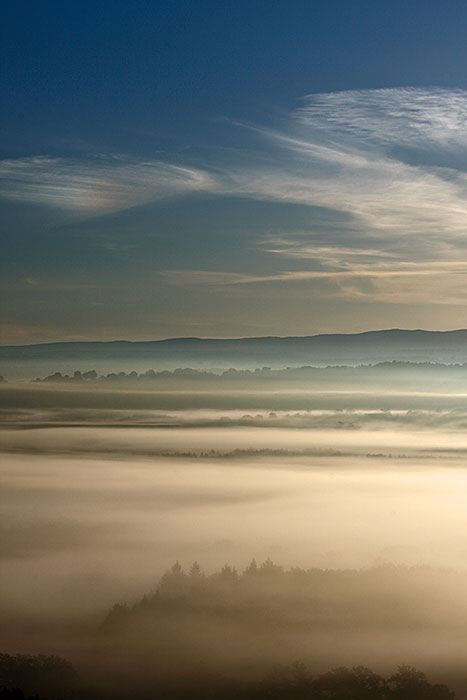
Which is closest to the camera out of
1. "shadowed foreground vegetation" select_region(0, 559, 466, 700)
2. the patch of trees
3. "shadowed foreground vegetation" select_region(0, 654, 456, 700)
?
the patch of trees

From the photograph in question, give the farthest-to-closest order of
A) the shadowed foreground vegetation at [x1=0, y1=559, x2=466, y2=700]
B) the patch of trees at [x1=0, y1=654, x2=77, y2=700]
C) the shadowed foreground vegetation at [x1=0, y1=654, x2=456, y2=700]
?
the shadowed foreground vegetation at [x1=0, y1=559, x2=466, y2=700] → the shadowed foreground vegetation at [x1=0, y1=654, x2=456, y2=700] → the patch of trees at [x1=0, y1=654, x2=77, y2=700]

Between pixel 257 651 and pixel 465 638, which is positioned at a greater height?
pixel 465 638

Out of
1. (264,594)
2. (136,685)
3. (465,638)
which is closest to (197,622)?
(264,594)

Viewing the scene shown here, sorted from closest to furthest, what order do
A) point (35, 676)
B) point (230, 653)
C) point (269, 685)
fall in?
point (35, 676), point (269, 685), point (230, 653)

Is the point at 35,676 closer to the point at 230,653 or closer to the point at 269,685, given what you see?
the point at 269,685

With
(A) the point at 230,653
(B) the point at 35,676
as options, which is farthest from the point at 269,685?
(B) the point at 35,676

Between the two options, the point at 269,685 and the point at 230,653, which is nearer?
the point at 269,685

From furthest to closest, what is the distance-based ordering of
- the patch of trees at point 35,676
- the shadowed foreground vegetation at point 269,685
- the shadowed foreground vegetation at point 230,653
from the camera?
1. the shadowed foreground vegetation at point 230,653
2. the shadowed foreground vegetation at point 269,685
3. the patch of trees at point 35,676

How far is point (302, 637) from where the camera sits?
179 meters

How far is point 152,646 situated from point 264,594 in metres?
34.6

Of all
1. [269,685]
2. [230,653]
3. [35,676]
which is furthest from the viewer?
[230,653]

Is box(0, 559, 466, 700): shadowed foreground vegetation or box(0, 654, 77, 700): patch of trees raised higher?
box(0, 654, 77, 700): patch of trees

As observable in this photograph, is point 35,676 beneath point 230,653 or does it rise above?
above

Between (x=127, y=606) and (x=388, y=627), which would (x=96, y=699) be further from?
(x=388, y=627)
